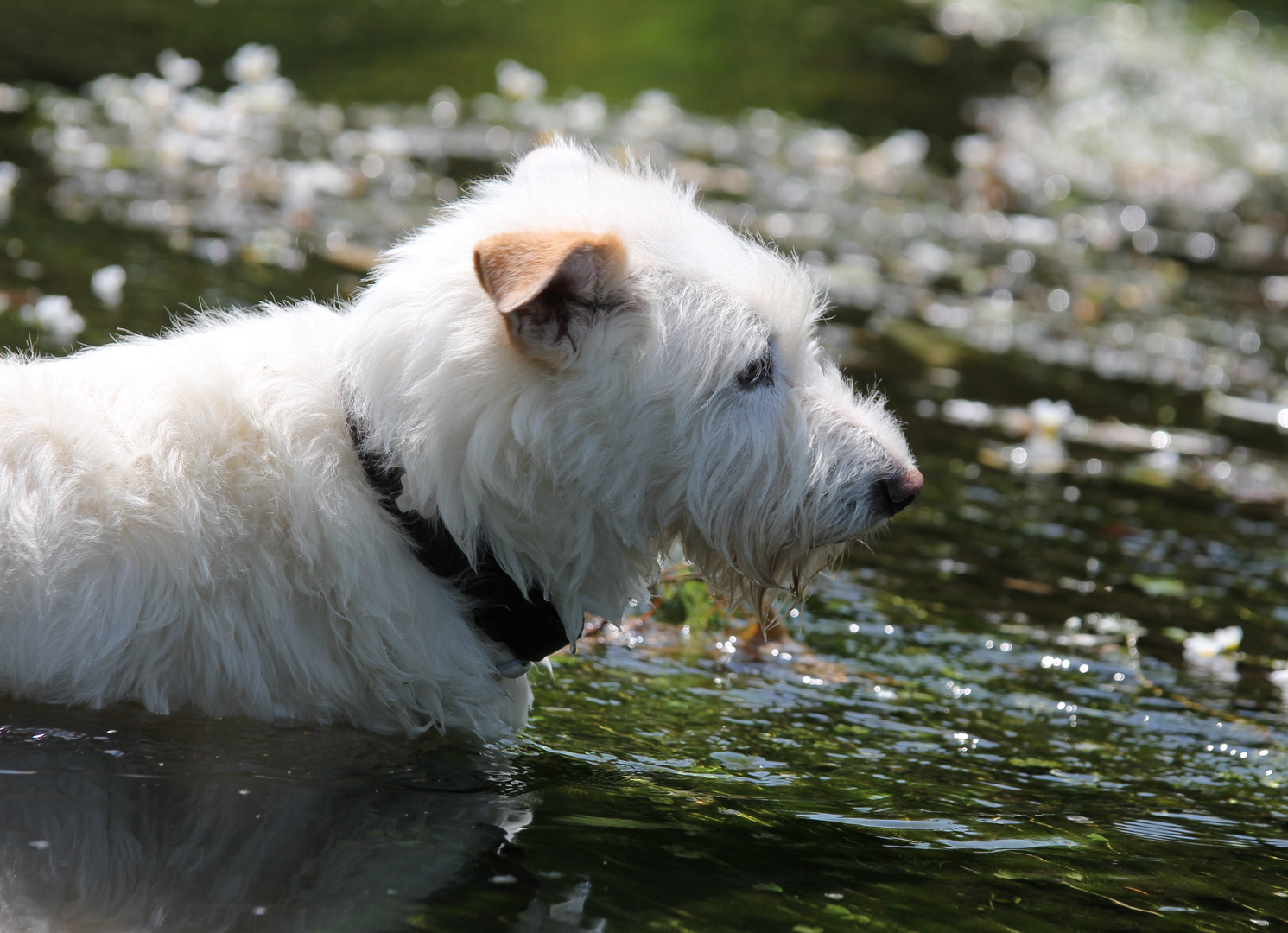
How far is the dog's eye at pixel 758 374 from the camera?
4.02 m

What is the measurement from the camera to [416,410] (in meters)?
3.71

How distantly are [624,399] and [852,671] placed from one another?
2.04 meters

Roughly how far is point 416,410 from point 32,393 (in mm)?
1085

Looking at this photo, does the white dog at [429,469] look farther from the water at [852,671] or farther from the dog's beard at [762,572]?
the water at [852,671]

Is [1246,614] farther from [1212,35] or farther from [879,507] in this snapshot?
[1212,35]

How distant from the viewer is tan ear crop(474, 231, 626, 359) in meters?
3.50

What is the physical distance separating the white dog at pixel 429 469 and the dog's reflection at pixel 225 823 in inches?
4.4

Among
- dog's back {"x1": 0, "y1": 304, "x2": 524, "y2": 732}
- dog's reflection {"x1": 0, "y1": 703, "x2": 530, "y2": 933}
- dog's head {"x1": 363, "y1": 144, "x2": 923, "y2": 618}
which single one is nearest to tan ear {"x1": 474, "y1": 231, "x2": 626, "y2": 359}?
dog's head {"x1": 363, "y1": 144, "x2": 923, "y2": 618}

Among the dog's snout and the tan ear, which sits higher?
the tan ear

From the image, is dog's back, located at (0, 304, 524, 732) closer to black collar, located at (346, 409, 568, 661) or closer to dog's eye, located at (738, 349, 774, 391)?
black collar, located at (346, 409, 568, 661)

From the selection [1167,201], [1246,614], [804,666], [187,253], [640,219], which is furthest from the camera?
[1167,201]

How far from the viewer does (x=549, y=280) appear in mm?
3504

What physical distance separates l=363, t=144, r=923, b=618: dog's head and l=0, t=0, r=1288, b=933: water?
0.73m

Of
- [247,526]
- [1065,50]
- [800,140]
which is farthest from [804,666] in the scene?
[1065,50]
